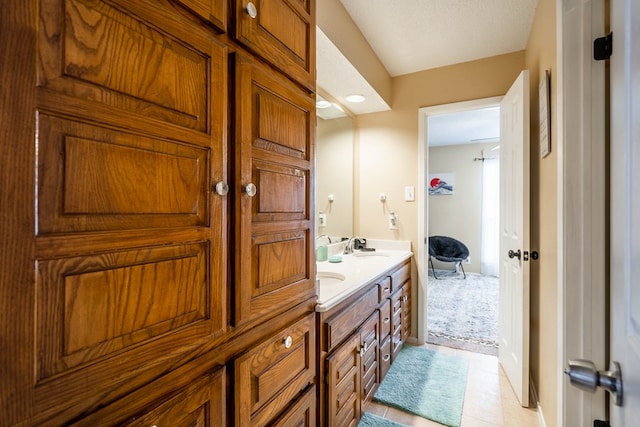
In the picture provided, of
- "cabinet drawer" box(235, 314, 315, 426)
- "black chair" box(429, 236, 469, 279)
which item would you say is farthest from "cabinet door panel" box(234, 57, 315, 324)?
"black chair" box(429, 236, 469, 279)

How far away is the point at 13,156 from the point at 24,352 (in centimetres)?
28

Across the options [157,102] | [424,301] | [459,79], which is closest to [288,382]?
[157,102]

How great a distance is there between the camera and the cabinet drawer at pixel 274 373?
0.83m

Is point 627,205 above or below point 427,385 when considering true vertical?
above

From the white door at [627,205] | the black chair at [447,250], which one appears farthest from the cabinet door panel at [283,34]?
the black chair at [447,250]

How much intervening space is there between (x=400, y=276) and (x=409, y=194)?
2.57 ft

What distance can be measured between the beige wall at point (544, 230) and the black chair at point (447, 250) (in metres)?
3.25

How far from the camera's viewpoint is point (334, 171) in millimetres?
2682

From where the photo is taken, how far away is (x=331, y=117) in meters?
2.65

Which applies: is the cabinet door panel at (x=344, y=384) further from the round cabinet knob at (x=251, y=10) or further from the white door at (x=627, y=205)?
the round cabinet knob at (x=251, y=10)

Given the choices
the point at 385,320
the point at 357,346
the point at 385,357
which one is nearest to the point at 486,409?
the point at 385,357

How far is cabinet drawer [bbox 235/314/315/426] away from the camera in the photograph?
83 cm

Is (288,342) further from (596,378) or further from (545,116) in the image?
(545,116)

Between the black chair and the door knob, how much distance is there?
15.3 ft
